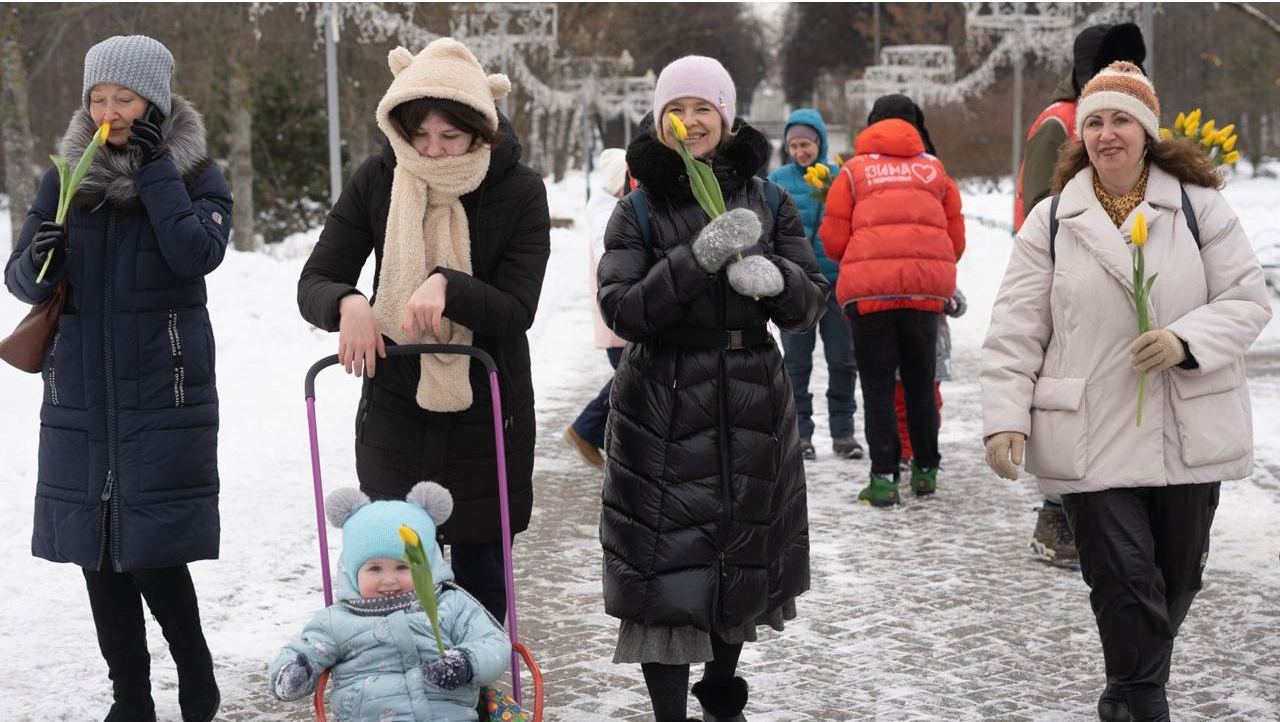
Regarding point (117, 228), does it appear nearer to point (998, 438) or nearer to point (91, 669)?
point (91, 669)

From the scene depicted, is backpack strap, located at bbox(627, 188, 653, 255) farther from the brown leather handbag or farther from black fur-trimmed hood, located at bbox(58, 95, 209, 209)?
the brown leather handbag

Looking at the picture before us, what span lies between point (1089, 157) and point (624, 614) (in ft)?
6.28

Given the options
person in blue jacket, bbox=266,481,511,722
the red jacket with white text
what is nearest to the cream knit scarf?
person in blue jacket, bbox=266,481,511,722

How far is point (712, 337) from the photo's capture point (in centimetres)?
426

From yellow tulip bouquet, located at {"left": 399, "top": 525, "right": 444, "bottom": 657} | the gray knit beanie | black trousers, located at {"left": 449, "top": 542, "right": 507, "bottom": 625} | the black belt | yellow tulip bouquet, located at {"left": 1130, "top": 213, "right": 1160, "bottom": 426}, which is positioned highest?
the gray knit beanie

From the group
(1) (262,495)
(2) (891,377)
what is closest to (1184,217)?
(2) (891,377)

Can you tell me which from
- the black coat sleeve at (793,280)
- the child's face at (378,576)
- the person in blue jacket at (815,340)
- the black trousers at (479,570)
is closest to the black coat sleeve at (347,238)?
the black trousers at (479,570)

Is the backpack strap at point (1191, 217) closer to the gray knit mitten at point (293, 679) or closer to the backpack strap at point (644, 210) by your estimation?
the backpack strap at point (644, 210)

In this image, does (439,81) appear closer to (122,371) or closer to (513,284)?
(513,284)

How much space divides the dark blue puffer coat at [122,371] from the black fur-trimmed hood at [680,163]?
1270 mm

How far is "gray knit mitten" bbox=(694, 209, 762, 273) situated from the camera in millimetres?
4043

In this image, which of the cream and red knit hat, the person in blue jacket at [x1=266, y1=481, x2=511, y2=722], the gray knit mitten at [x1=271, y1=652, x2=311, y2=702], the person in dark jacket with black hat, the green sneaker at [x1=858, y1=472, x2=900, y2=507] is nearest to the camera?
the gray knit mitten at [x1=271, y1=652, x2=311, y2=702]

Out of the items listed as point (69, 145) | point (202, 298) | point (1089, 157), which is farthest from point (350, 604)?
point (1089, 157)

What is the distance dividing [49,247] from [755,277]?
76.2 inches
